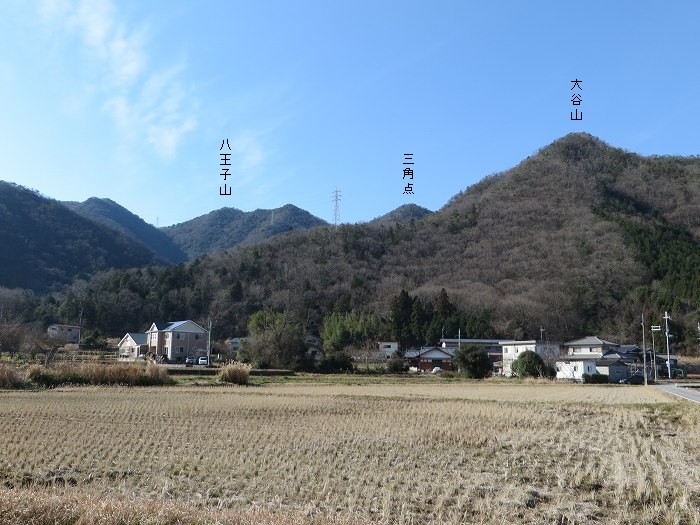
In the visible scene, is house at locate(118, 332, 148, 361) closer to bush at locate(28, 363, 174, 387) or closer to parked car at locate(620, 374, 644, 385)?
bush at locate(28, 363, 174, 387)

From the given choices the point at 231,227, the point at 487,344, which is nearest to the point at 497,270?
the point at 487,344

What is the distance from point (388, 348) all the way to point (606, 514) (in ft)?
202

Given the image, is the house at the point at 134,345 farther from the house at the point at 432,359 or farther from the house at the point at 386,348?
the house at the point at 432,359

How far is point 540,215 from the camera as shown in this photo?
109750 mm

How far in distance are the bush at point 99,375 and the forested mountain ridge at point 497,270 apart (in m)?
45.9

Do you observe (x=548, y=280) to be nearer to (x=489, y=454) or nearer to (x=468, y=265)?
(x=468, y=265)

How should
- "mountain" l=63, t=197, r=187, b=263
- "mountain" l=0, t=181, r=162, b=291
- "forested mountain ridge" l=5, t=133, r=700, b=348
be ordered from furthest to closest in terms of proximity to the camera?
"mountain" l=63, t=197, r=187, b=263, "mountain" l=0, t=181, r=162, b=291, "forested mountain ridge" l=5, t=133, r=700, b=348

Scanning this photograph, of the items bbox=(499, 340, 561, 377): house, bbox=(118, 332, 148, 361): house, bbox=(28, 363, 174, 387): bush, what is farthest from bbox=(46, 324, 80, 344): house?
bbox=(499, 340, 561, 377): house

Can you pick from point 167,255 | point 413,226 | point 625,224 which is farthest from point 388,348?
point 167,255

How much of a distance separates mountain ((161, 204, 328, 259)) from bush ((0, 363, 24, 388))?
4955 inches

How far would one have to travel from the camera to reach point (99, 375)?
2861 cm

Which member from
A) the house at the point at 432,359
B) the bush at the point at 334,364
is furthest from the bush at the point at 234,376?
the house at the point at 432,359

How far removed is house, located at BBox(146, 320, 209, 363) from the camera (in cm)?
6122

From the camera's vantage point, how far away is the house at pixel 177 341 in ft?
201
